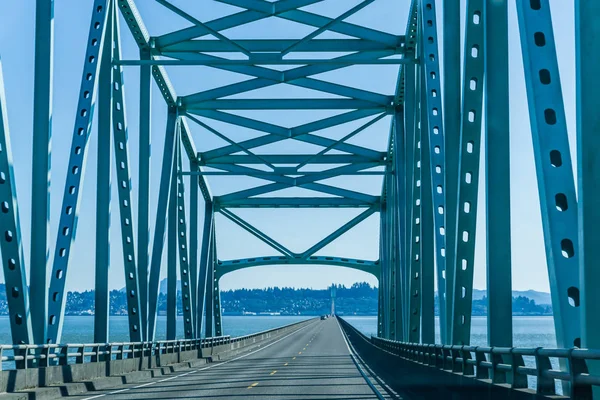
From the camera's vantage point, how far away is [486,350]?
1255 cm

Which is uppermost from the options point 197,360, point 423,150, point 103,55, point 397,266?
point 103,55

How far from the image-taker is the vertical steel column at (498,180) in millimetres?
14359

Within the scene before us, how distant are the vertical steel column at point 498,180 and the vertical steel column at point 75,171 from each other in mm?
10452

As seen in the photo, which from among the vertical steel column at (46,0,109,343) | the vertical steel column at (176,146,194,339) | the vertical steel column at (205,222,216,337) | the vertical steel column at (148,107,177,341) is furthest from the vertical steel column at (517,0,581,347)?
the vertical steel column at (205,222,216,337)

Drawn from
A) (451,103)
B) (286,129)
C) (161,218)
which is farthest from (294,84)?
(451,103)

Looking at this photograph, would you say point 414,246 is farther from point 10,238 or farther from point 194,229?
point 194,229

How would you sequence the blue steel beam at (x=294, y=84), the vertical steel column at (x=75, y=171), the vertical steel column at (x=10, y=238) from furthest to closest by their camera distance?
the blue steel beam at (x=294, y=84) → the vertical steel column at (x=75, y=171) → the vertical steel column at (x=10, y=238)

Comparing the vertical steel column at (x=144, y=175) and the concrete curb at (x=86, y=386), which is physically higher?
the vertical steel column at (x=144, y=175)

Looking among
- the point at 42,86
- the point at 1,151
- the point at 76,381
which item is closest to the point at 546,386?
the point at 1,151

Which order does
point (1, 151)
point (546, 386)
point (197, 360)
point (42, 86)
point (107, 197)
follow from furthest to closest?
point (197, 360) → point (107, 197) → point (42, 86) → point (1, 151) → point (546, 386)

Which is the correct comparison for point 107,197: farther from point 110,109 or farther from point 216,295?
point 216,295

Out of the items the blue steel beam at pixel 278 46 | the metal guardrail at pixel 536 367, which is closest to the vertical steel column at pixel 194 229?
the blue steel beam at pixel 278 46

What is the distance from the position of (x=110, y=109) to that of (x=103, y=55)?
5.31 ft

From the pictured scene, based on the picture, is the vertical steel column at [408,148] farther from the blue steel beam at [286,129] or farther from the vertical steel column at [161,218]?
the vertical steel column at [161,218]
